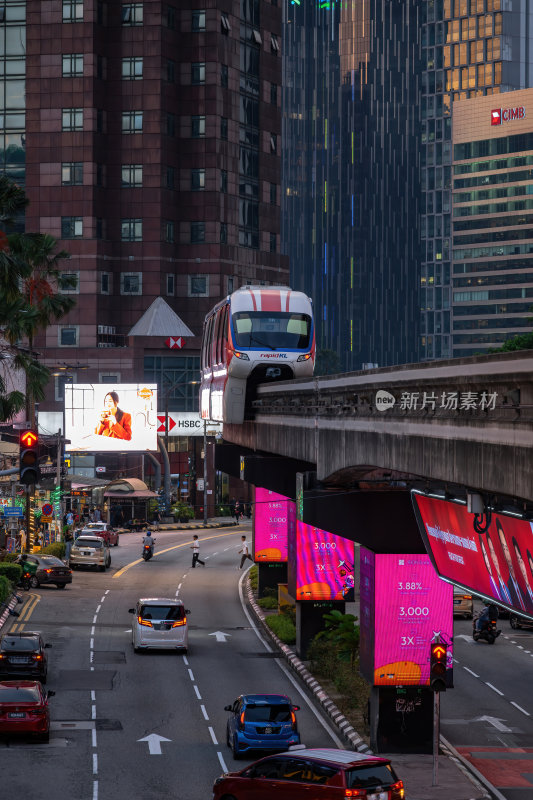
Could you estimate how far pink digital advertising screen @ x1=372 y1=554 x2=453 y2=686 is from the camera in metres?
33.3

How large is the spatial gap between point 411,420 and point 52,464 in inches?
2682

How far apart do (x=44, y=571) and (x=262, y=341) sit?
24290mm

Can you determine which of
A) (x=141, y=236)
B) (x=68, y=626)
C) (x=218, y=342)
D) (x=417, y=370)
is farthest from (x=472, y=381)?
(x=141, y=236)

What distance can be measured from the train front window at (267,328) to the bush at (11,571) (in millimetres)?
22163

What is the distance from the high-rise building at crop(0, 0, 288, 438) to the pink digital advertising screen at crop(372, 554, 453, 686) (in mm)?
90744

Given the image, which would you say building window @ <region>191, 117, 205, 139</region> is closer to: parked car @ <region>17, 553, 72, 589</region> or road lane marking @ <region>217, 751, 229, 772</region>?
parked car @ <region>17, 553, 72, 589</region>

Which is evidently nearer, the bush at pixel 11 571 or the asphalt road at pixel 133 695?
the asphalt road at pixel 133 695

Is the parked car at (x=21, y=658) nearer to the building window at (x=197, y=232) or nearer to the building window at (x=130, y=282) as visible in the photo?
the building window at (x=130, y=282)

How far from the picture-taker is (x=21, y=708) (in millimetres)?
33688

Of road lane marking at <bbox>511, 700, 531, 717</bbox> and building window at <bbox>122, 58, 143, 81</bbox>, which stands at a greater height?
building window at <bbox>122, 58, 143, 81</bbox>

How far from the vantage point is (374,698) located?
111ft

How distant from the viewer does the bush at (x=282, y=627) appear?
168 feet

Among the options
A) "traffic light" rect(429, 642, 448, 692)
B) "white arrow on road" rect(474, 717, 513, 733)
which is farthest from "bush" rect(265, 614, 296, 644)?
"traffic light" rect(429, 642, 448, 692)

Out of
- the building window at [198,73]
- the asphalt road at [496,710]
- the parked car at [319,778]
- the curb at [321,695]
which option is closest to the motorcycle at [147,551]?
the curb at [321,695]
